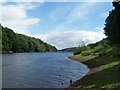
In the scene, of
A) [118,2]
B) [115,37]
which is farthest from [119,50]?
[118,2]

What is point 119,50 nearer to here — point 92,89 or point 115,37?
point 115,37

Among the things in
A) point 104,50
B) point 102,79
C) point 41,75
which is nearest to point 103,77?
point 102,79

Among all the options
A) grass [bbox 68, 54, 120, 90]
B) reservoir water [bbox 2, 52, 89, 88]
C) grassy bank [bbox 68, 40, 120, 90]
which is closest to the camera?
grass [bbox 68, 54, 120, 90]

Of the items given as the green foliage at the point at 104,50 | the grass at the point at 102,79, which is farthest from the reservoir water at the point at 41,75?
the green foliage at the point at 104,50

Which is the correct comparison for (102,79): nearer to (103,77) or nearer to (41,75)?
(103,77)

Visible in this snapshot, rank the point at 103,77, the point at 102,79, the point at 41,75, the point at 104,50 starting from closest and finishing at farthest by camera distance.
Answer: the point at 102,79
the point at 103,77
the point at 41,75
the point at 104,50

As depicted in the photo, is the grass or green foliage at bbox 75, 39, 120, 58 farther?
green foliage at bbox 75, 39, 120, 58

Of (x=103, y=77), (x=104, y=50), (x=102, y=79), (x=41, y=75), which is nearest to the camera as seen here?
(x=102, y=79)

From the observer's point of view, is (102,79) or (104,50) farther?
(104,50)

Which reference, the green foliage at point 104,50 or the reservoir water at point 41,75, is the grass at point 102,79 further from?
the green foliage at point 104,50

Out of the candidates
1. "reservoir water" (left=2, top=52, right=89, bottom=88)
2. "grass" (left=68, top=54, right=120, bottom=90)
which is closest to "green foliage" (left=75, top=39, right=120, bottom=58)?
"reservoir water" (left=2, top=52, right=89, bottom=88)

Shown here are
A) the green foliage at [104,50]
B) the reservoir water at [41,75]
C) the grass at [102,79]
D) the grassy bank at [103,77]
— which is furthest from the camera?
the green foliage at [104,50]

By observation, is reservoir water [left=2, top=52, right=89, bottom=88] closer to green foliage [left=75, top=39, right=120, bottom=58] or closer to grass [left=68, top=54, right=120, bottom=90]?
grass [left=68, top=54, right=120, bottom=90]

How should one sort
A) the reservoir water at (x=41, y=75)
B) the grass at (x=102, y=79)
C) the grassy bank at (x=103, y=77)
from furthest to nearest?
the reservoir water at (x=41, y=75) < the grassy bank at (x=103, y=77) < the grass at (x=102, y=79)
